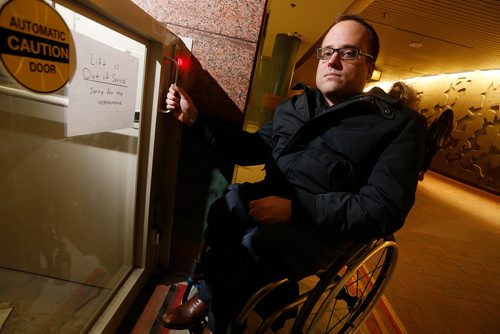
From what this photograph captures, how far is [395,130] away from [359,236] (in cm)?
43

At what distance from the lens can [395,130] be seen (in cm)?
102

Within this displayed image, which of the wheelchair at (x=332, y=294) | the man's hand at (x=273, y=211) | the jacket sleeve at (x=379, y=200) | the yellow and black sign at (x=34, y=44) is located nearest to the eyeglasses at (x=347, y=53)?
the jacket sleeve at (x=379, y=200)

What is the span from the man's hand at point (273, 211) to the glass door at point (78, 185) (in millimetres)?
676

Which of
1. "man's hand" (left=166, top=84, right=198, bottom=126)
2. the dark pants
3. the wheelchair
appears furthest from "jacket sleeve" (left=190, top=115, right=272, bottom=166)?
the wheelchair

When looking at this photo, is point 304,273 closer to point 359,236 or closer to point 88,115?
point 359,236

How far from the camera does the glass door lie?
93 cm

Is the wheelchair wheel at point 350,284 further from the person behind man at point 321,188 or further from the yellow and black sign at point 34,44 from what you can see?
the yellow and black sign at point 34,44

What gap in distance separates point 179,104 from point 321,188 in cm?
81

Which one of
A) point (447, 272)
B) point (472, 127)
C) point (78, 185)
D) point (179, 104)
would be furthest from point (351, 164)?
point (472, 127)

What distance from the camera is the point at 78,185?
1268 millimetres

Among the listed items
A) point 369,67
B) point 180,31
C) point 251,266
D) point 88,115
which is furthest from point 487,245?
point 88,115

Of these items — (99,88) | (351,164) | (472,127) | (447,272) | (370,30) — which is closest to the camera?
(99,88)

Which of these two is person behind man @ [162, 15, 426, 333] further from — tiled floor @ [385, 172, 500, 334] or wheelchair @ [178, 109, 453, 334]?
tiled floor @ [385, 172, 500, 334]

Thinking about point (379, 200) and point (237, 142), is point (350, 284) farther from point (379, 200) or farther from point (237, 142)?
point (237, 142)
